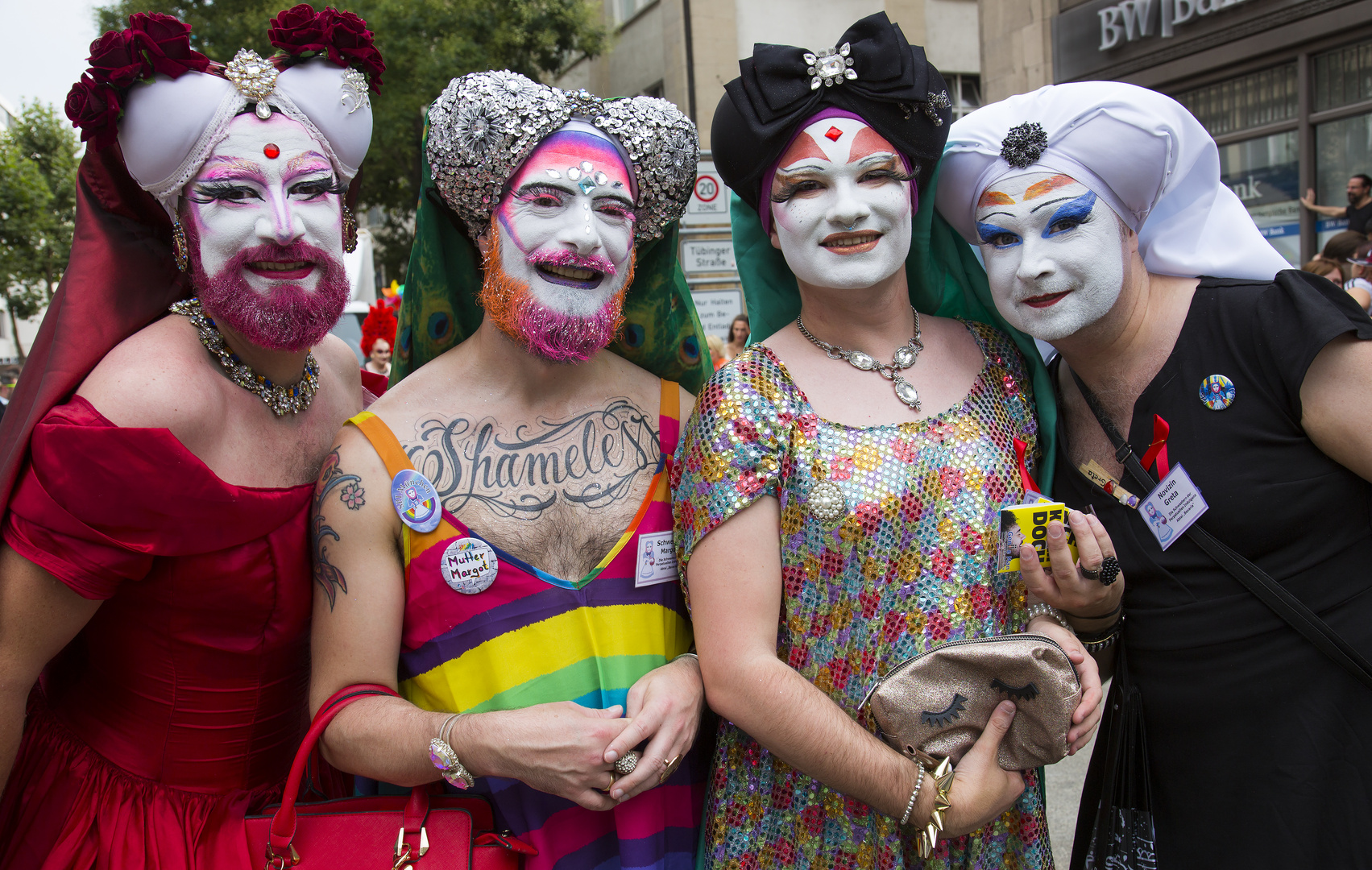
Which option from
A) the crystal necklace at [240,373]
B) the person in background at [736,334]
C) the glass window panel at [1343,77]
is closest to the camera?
the crystal necklace at [240,373]

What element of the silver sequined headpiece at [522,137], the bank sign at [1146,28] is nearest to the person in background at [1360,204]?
the bank sign at [1146,28]

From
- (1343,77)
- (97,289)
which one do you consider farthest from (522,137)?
(1343,77)

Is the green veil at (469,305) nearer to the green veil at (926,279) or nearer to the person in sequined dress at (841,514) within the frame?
the green veil at (926,279)

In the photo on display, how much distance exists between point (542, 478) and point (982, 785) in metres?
1.08

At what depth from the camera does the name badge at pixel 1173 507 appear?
1.99 meters

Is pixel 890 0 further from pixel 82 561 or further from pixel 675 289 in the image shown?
pixel 82 561

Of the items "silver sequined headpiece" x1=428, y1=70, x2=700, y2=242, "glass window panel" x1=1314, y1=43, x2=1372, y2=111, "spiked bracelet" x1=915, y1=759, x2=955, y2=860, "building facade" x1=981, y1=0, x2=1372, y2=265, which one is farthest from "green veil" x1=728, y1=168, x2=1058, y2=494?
"glass window panel" x1=1314, y1=43, x2=1372, y2=111

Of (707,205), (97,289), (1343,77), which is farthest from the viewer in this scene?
(707,205)

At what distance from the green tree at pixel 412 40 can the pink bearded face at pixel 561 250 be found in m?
13.1

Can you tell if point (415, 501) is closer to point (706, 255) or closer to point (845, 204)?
point (845, 204)

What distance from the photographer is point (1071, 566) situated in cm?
189

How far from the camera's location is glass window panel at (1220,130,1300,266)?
8859 mm

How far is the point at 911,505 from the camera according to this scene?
6.30ft

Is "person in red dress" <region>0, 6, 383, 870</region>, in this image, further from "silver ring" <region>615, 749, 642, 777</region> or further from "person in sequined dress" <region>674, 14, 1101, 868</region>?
"person in sequined dress" <region>674, 14, 1101, 868</region>
